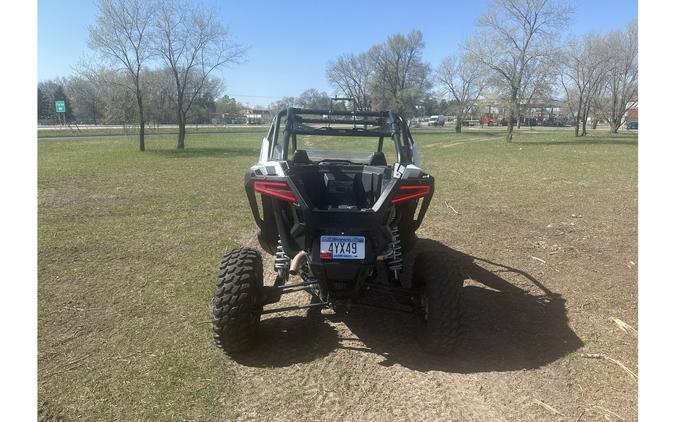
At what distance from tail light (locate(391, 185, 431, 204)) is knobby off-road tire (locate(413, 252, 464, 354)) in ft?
1.76

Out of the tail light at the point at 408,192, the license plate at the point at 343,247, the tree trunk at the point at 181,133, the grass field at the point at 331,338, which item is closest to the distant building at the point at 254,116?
the tree trunk at the point at 181,133

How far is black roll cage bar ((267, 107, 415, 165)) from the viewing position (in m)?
3.99

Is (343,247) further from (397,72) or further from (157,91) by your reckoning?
(397,72)

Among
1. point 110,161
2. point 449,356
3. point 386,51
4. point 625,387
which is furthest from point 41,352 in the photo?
point 386,51

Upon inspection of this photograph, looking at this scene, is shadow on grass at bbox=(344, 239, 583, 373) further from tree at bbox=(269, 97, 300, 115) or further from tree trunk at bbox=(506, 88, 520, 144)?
tree trunk at bbox=(506, 88, 520, 144)

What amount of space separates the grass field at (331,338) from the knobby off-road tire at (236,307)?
158 mm

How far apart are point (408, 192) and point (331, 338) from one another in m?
1.27

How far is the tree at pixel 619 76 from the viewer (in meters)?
36.2

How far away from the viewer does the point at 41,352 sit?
126 inches

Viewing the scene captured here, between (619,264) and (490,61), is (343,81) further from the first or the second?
(619,264)

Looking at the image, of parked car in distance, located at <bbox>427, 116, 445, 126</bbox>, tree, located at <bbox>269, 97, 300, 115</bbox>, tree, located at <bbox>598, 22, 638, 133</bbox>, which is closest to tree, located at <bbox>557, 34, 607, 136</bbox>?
tree, located at <bbox>598, 22, 638, 133</bbox>

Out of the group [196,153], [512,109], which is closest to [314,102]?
[196,153]

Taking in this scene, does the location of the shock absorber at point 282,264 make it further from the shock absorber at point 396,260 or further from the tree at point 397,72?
the tree at point 397,72

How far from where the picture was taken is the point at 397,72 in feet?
206
